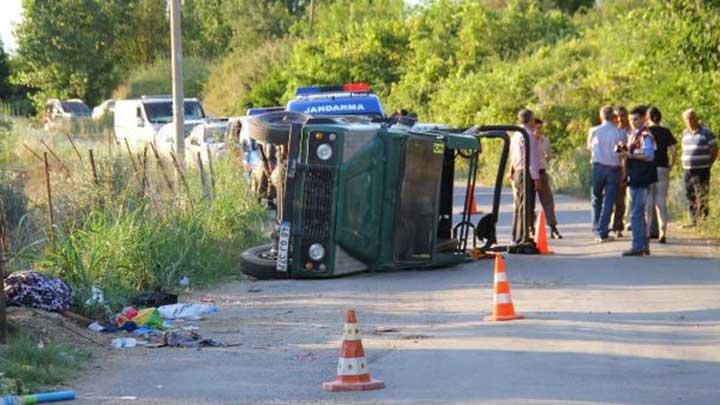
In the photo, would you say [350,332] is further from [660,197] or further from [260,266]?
[660,197]

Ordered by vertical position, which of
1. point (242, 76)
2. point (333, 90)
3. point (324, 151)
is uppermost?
point (333, 90)

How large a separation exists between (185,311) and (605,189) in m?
7.75

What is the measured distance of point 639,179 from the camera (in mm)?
16891

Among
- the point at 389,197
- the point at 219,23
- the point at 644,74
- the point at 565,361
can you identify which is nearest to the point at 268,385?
the point at 565,361

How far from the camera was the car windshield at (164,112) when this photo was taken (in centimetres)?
3869

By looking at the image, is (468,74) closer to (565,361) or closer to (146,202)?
(146,202)

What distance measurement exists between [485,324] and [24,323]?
13.0 feet

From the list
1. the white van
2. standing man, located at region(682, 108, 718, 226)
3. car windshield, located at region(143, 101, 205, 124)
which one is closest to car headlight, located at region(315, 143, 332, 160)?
standing man, located at region(682, 108, 718, 226)

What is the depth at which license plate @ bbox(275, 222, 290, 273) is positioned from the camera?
48.9 feet

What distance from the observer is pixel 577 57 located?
Answer: 40469 mm

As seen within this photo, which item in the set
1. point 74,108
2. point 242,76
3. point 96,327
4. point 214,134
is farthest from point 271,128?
point 242,76

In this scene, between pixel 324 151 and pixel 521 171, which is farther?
pixel 521 171

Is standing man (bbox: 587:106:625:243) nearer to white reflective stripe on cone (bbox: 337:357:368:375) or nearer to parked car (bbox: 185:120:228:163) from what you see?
white reflective stripe on cone (bbox: 337:357:368:375)

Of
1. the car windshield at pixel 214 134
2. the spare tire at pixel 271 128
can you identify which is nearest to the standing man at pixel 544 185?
the spare tire at pixel 271 128
